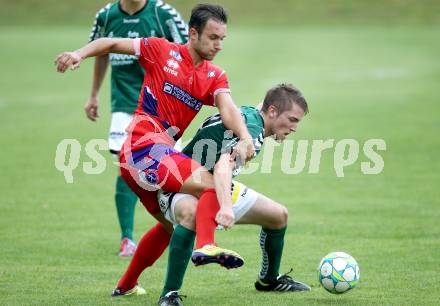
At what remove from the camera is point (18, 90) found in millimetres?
23984

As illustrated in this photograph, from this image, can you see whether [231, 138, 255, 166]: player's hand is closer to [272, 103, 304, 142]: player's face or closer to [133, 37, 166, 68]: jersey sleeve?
[272, 103, 304, 142]: player's face

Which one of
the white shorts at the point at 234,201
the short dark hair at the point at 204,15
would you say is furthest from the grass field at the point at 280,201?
the short dark hair at the point at 204,15

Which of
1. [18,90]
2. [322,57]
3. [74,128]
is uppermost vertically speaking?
[322,57]

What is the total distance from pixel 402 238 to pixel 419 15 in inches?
1438

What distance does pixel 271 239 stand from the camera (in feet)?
23.2

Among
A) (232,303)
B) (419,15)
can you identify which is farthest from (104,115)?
(419,15)

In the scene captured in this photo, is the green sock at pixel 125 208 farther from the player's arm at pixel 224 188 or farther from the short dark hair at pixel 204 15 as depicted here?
the short dark hair at pixel 204 15

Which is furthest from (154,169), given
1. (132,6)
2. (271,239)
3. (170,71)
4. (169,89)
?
(132,6)

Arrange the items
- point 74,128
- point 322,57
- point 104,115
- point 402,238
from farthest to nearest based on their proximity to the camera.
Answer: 1. point 322,57
2. point 104,115
3. point 74,128
4. point 402,238

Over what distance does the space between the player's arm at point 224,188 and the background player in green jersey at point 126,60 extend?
8.94ft

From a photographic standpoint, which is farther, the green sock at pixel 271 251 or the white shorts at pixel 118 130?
the white shorts at pixel 118 130

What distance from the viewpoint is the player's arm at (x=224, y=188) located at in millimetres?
6172

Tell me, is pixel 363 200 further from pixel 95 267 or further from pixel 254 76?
pixel 254 76

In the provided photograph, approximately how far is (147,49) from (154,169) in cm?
94
